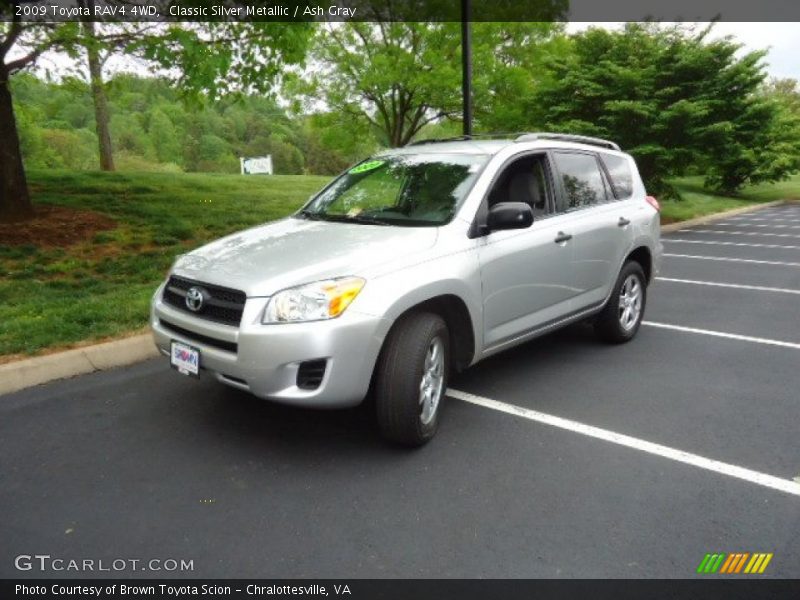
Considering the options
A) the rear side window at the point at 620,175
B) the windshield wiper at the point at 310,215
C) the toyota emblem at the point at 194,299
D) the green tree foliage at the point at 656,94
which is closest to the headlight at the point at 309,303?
the toyota emblem at the point at 194,299

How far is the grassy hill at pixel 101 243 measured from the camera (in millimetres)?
5445

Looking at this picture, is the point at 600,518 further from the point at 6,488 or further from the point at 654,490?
the point at 6,488

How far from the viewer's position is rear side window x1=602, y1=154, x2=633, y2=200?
5.39 metres

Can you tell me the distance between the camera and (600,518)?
2.83 m

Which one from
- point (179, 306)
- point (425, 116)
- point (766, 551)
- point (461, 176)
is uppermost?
point (425, 116)

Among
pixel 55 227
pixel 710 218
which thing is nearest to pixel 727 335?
pixel 55 227

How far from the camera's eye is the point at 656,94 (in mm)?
14898

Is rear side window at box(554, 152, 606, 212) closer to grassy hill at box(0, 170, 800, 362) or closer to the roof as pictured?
the roof

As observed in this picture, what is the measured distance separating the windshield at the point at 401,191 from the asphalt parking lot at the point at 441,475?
4.27 ft

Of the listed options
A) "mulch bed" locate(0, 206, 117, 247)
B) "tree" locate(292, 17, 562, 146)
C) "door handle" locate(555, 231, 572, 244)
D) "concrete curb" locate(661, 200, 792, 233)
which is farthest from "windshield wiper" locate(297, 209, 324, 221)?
"tree" locate(292, 17, 562, 146)

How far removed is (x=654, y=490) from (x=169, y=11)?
8.34m

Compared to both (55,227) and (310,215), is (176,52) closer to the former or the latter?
(55,227)

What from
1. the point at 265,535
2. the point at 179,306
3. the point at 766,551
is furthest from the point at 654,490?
the point at 179,306

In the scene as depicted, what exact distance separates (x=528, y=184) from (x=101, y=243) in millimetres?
6884
